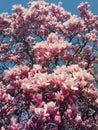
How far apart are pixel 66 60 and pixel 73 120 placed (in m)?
3.64

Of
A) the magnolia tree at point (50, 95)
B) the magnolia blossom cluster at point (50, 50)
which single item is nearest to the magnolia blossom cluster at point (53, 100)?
the magnolia tree at point (50, 95)

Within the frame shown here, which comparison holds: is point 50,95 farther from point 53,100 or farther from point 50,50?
point 50,50

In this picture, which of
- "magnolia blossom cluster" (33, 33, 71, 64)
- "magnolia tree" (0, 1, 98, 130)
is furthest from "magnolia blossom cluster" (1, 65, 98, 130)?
"magnolia blossom cluster" (33, 33, 71, 64)

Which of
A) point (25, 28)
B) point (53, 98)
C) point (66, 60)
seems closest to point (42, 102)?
point (53, 98)

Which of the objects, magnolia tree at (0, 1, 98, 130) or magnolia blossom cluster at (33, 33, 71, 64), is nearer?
magnolia tree at (0, 1, 98, 130)

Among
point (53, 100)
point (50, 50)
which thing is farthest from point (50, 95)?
point (50, 50)

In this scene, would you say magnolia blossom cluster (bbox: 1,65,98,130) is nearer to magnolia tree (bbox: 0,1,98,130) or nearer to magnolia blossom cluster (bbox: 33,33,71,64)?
magnolia tree (bbox: 0,1,98,130)

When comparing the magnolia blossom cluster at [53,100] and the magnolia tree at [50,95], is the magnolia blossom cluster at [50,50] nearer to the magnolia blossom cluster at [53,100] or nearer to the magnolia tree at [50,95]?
the magnolia tree at [50,95]

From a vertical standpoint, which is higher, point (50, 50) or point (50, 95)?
point (50, 50)

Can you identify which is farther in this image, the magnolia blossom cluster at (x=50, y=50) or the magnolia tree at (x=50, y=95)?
the magnolia blossom cluster at (x=50, y=50)

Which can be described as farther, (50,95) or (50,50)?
(50,50)

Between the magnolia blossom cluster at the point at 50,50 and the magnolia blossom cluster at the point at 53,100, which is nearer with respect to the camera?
the magnolia blossom cluster at the point at 53,100

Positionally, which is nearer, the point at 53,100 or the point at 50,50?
the point at 53,100

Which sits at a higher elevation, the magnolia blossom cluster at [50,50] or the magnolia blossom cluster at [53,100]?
the magnolia blossom cluster at [50,50]
